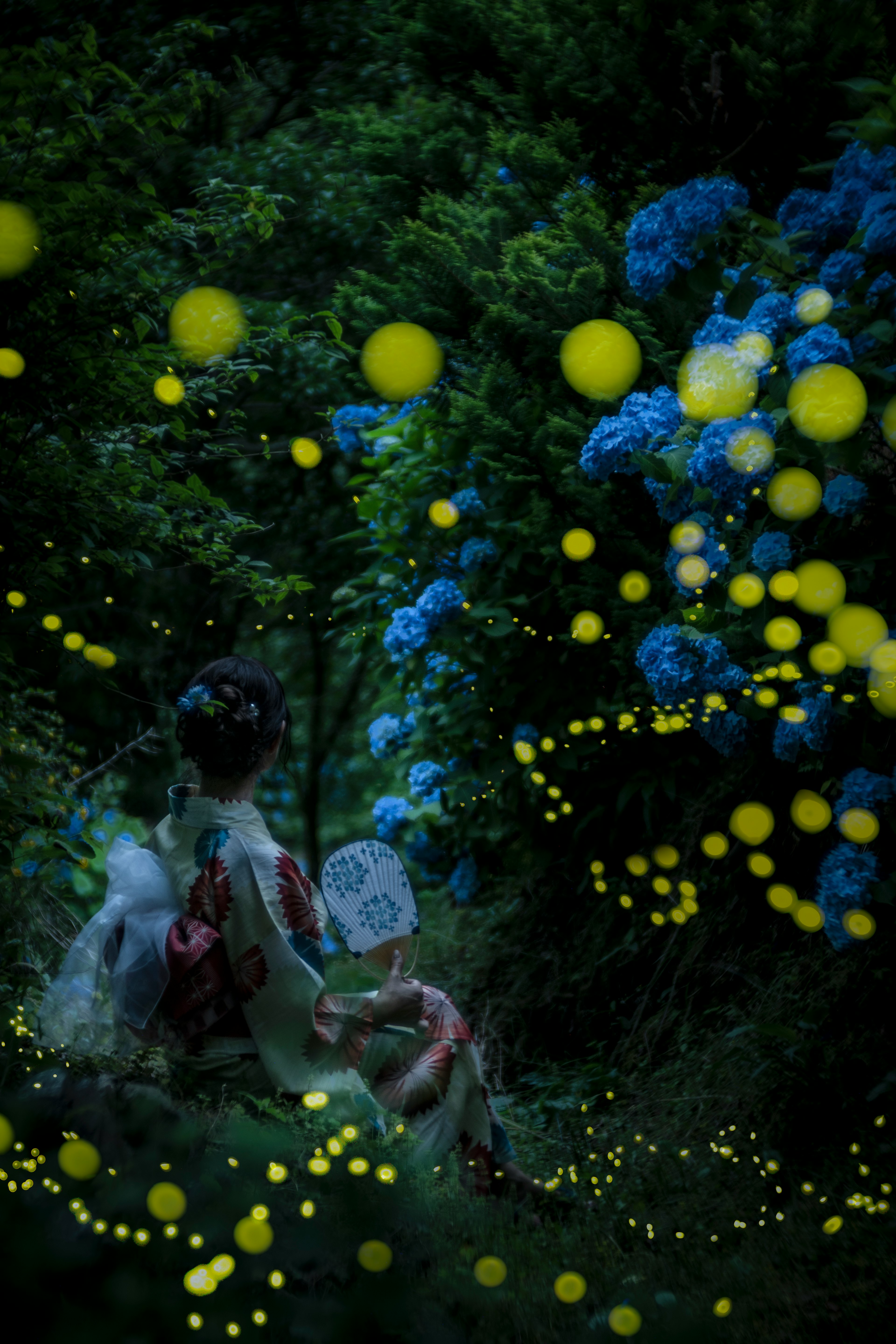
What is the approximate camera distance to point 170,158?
399 cm

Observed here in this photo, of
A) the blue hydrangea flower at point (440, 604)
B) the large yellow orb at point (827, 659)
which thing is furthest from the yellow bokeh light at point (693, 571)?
the blue hydrangea flower at point (440, 604)

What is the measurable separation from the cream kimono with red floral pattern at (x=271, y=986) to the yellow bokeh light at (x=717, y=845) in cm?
115

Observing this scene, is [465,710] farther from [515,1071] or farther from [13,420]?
[13,420]

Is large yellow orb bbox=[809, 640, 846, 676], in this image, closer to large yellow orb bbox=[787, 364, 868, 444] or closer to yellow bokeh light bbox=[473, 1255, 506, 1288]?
large yellow orb bbox=[787, 364, 868, 444]

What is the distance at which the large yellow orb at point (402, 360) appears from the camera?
10.0ft

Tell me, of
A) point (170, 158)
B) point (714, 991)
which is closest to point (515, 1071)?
point (714, 991)

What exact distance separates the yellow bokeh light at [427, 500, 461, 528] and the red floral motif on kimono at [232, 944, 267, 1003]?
1763 mm

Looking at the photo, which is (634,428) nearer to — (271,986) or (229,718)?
(229,718)

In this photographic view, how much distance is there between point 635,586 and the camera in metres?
2.75

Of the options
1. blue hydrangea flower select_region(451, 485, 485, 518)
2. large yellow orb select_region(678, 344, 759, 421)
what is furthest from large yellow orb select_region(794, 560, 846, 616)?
blue hydrangea flower select_region(451, 485, 485, 518)

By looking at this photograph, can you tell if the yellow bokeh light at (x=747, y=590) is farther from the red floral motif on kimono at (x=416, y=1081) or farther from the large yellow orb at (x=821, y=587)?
the red floral motif on kimono at (x=416, y=1081)

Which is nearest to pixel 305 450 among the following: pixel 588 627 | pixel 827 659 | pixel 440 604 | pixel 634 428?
pixel 440 604

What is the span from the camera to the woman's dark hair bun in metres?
1.89

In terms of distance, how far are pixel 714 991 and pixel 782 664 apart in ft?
3.27
